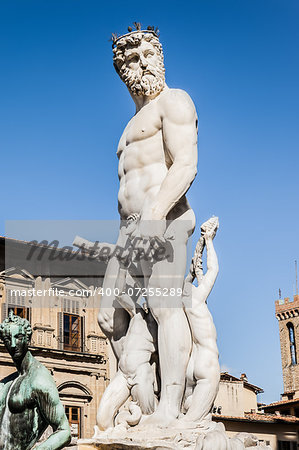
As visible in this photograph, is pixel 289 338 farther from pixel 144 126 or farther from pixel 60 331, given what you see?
pixel 144 126

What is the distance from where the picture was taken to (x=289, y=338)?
113188 mm

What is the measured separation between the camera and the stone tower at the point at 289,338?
363ft

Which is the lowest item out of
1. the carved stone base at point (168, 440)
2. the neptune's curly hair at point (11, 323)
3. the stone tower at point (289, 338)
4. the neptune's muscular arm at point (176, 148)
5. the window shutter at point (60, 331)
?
the carved stone base at point (168, 440)

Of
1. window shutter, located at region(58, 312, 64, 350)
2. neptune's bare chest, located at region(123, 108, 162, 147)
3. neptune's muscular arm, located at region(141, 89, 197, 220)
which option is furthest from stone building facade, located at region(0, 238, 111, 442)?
neptune's muscular arm, located at region(141, 89, 197, 220)

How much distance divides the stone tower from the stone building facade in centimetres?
7639

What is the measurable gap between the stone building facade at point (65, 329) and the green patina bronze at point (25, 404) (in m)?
31.5

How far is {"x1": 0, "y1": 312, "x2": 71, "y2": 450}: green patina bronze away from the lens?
13.9 ft

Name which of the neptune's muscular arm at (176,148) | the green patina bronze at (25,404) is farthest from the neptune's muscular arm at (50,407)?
the neptune's muscular arm at (176,148)

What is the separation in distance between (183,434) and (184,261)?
163 cm

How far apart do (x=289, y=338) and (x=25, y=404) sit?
111676mm

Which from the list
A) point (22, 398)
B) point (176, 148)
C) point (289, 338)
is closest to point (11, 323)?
point (22, 398)

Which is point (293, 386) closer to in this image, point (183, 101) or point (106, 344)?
point (106, 344)

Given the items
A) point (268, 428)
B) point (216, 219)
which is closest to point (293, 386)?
point (268, 428)

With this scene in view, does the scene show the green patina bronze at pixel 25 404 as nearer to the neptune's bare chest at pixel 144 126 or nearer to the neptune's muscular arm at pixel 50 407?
the neptune's muscular arm at pixel 50 407
